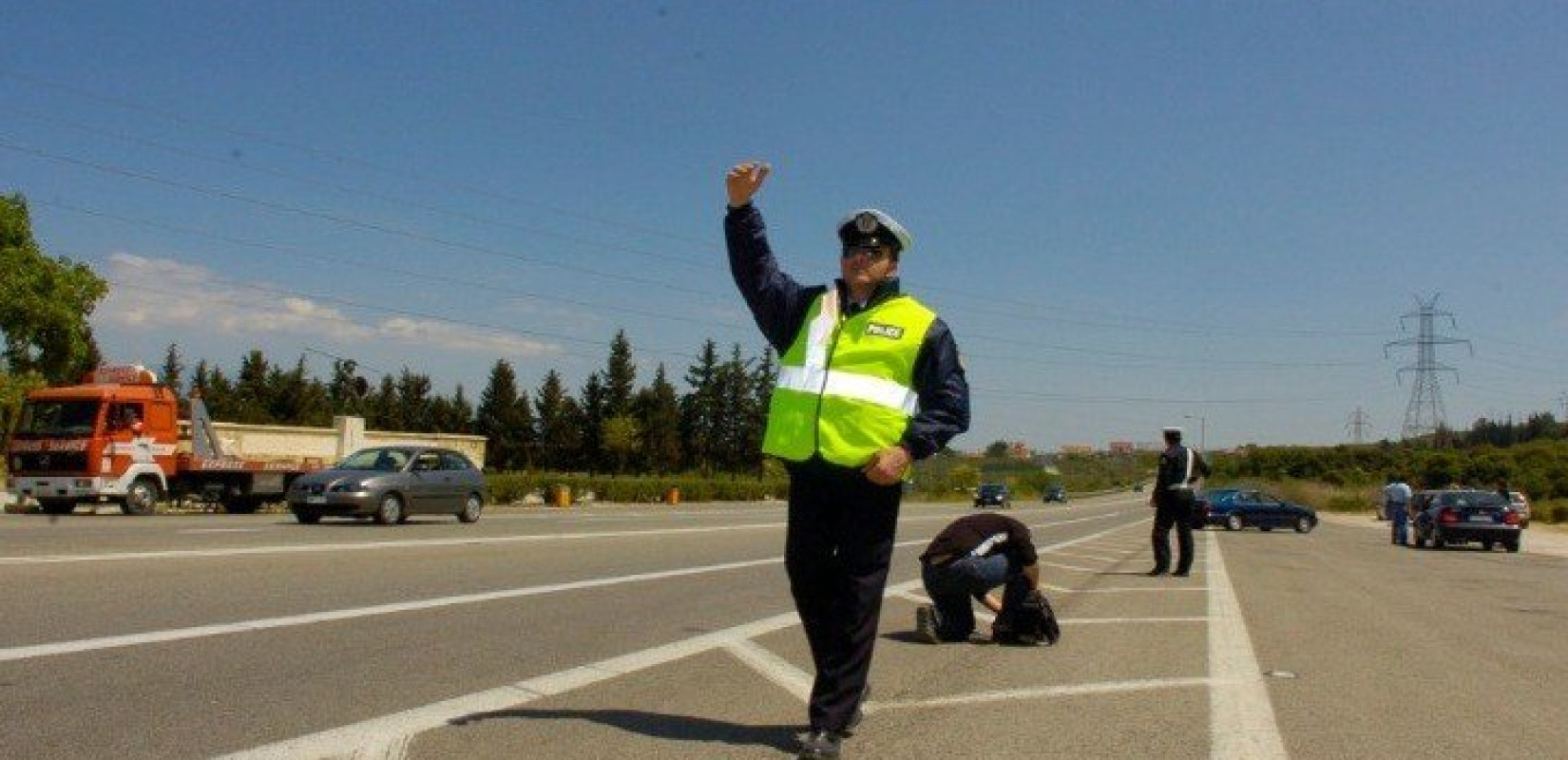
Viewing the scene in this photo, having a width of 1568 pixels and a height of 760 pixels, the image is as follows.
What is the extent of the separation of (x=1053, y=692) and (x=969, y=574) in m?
1.74

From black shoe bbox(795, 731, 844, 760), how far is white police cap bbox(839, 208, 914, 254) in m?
1.78

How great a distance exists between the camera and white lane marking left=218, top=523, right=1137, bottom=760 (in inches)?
164

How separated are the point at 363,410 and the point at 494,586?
83.6 m

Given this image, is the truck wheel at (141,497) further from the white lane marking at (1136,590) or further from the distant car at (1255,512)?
the distant car at (1255,512)

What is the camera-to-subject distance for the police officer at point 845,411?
4219 mm

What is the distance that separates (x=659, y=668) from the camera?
20.3ft

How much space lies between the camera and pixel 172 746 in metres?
4.15

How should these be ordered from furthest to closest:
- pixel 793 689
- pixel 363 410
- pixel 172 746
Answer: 1. pixel 363 410
2. pixel 793 689
3. pixel 172 746

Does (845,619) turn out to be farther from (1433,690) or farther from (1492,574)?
(1492,574)

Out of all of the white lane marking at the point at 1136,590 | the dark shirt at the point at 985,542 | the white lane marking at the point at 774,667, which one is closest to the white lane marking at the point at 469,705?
the white lane marking at the point at 774,667

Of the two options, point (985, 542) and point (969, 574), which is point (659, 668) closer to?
point (969, 574)

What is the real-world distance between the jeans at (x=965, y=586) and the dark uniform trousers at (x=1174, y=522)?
6.50m

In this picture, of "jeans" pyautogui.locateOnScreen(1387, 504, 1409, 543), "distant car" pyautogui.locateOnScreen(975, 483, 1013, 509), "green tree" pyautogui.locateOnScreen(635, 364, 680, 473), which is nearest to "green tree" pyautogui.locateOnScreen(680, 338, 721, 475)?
"green tree" pyautogui.locateOnScreen(635, 364, 680, 473)

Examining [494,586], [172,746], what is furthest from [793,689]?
[494,586]
